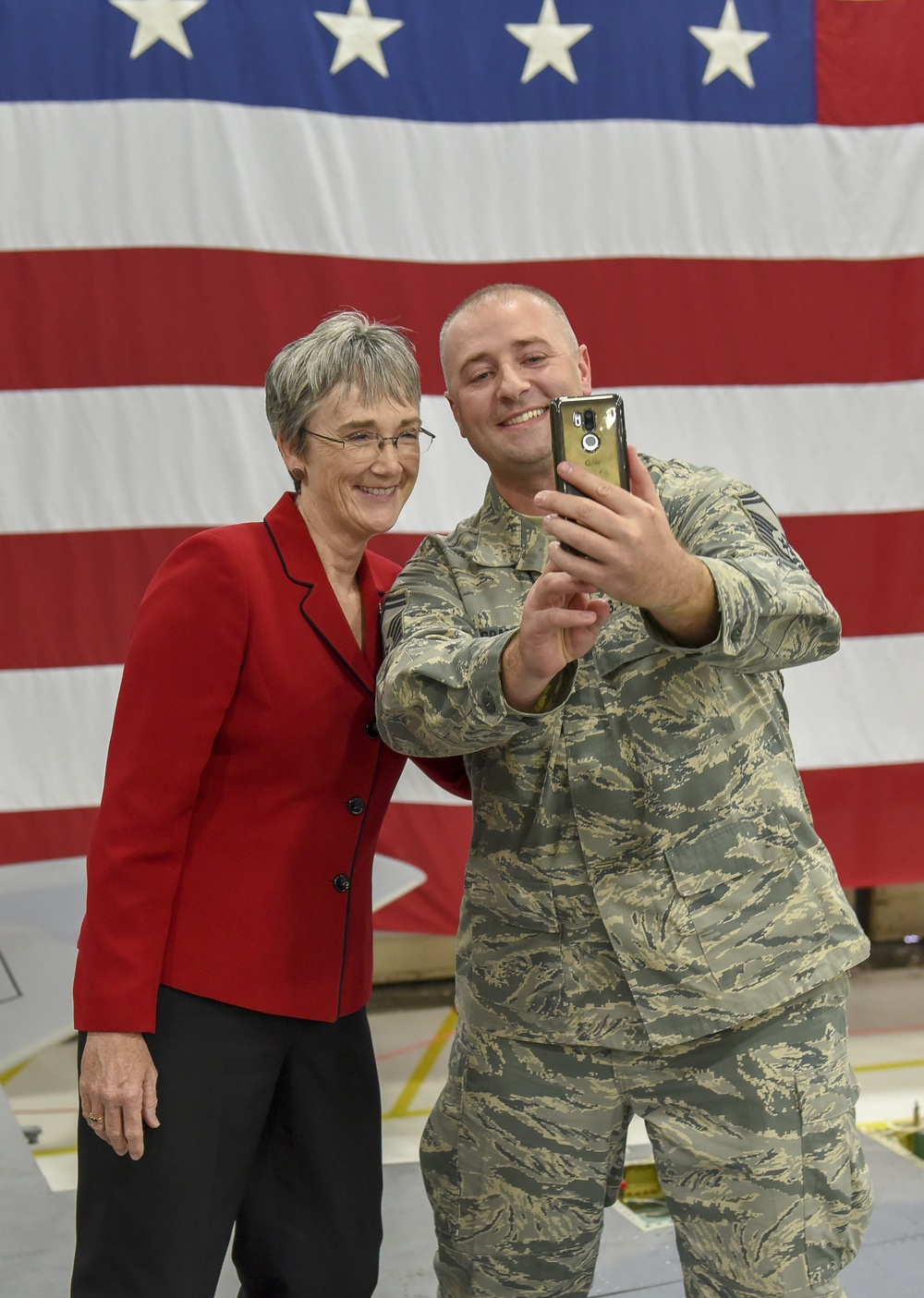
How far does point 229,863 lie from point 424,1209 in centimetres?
124

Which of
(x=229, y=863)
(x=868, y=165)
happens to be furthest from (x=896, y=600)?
(x=229, y=863)

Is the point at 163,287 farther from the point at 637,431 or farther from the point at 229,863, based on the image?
the point at 229,863

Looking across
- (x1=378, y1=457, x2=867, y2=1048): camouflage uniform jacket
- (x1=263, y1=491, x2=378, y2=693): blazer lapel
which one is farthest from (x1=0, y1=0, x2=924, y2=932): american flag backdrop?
(x1=378, y1=457, x2=867, y2=1048): camouflage uniform jacket

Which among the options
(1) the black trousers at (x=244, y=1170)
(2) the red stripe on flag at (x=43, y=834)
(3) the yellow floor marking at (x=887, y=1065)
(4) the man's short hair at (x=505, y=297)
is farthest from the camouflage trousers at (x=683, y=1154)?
(3) the yellow floor marking at (x=887, y=1065)

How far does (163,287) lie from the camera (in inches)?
118

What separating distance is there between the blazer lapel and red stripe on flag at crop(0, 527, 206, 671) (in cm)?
165

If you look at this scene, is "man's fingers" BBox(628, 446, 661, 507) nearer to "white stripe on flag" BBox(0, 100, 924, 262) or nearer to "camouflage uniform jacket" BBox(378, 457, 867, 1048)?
"camouflage uniform jacket" BBox(378, 457, 867, 1048)

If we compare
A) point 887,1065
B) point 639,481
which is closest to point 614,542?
point 639,481

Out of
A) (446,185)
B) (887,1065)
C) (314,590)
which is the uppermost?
(446,185)

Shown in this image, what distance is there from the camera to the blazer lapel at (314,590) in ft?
4.57

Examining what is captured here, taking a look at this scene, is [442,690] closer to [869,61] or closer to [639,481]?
[639,481]

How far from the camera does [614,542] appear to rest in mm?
1016

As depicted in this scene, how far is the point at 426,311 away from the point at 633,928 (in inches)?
84.7

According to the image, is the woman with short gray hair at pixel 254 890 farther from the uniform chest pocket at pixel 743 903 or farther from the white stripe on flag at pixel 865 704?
the white stripe on flag at pixel 865 704
